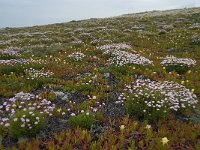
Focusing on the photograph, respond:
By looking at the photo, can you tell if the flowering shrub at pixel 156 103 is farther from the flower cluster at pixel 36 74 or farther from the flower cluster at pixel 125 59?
the flower cluster at pixel 125 59

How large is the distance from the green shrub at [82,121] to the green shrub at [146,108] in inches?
58.1

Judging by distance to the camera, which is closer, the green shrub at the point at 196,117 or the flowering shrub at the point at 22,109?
the flowering shrub at the point at 22,109

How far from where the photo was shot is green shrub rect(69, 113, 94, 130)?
892 cm

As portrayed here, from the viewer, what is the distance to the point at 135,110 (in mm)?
9742

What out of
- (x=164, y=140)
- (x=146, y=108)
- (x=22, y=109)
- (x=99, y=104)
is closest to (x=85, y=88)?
(x=99, y=104)

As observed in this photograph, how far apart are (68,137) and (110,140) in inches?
43.2

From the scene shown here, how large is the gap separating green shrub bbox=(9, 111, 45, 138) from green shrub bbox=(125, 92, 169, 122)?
2.90 m

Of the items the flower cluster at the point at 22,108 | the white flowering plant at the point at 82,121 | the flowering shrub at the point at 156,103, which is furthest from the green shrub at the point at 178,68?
the white flowering plant at the point at 82,121

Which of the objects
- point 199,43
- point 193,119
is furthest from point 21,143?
point 199,43

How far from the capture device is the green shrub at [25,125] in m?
8.16

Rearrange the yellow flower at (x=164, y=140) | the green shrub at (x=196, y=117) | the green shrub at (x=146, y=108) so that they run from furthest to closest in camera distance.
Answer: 1. the green shrub at (x=196, y=117)
2. the green shrub at (x=146, y=108)
3. the yellow flower at (x=164, y=140)

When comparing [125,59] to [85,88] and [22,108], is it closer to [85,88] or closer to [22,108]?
[85,88]

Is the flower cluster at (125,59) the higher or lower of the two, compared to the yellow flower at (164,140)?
higher

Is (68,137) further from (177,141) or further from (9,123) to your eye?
(177,141)
